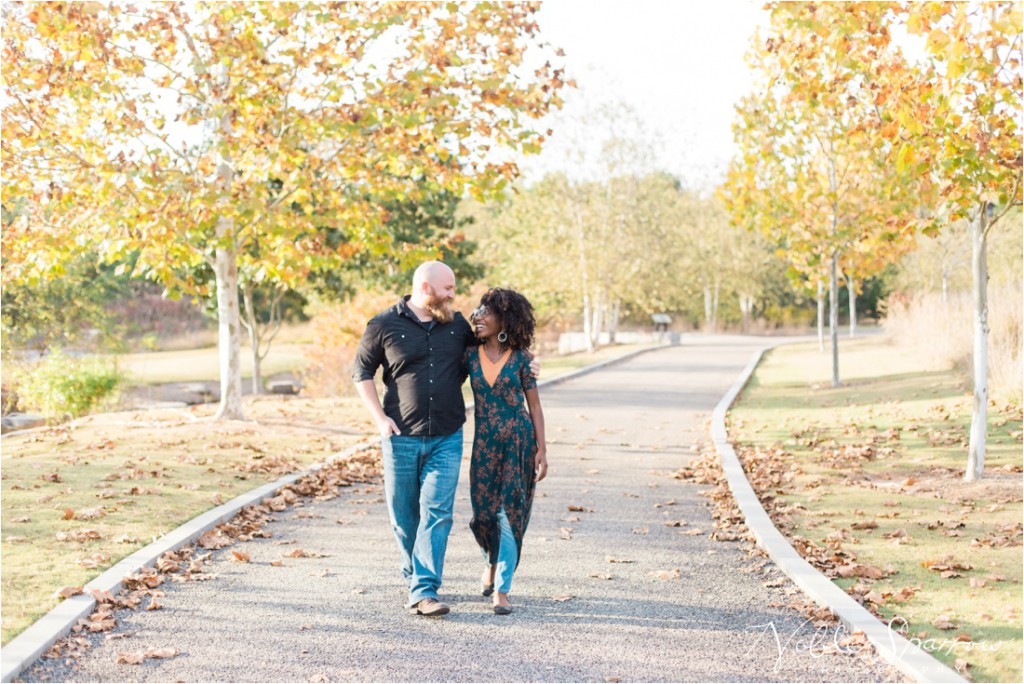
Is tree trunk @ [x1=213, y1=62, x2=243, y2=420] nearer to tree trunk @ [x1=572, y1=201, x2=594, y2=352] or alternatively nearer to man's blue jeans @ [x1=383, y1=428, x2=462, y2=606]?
man's blue jeans @ [x1=383, y1=428, x2=462, y2=606]

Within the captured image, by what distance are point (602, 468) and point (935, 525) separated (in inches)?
167

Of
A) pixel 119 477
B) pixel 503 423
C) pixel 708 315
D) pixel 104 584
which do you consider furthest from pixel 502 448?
pixel 708 315

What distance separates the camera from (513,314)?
20.9 ft

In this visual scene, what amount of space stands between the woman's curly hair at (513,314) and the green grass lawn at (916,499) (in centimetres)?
269

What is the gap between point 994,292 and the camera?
2112 cm

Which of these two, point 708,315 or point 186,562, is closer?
point 186,562

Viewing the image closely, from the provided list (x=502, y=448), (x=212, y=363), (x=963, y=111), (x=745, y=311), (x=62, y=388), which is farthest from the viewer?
(x=745, y=311)

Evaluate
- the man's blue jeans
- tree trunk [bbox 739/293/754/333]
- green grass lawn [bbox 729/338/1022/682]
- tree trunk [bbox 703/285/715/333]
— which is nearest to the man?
the man's blue jeans

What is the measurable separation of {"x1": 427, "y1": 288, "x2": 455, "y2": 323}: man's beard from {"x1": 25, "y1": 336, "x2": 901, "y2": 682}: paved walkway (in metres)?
1.72

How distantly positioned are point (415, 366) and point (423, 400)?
0.68 ft

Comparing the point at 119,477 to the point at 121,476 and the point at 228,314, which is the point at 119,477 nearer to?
the point at 121,476

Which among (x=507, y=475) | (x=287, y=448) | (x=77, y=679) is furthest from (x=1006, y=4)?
(x=287, y=448)

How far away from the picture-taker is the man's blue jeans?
6.35 meters

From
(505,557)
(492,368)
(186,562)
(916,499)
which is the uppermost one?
(492,368)
